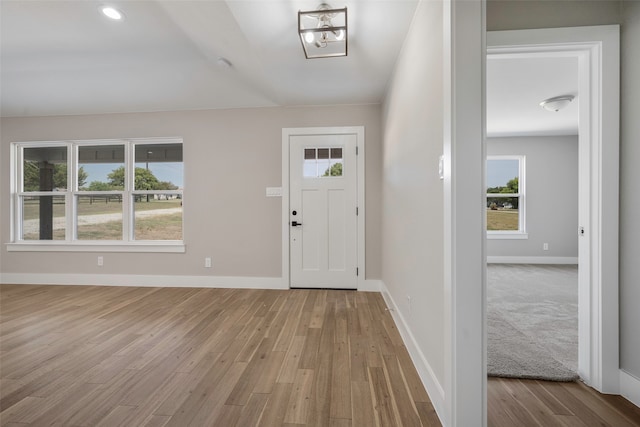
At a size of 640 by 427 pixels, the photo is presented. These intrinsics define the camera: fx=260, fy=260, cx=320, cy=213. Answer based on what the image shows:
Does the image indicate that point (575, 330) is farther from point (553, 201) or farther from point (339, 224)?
point (553, 201)

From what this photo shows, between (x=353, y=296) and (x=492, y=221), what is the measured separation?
13.1ft

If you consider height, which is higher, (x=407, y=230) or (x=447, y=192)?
(x=447, y=192)

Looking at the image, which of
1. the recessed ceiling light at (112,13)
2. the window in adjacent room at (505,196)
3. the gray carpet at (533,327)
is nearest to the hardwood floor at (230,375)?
the gray carpet at (533,327)

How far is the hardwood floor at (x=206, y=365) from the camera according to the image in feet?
4.40

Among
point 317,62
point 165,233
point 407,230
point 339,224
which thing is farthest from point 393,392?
point 165,233

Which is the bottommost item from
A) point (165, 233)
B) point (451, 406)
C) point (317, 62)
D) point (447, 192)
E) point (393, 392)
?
point (393, 392)

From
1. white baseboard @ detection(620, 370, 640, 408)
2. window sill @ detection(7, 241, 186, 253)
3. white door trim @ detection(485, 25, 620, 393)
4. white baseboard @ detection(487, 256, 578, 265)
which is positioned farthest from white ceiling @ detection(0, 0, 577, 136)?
white baseboard @ detection(487, 256, 578, 265)

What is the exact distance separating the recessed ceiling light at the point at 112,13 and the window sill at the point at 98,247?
2.49m

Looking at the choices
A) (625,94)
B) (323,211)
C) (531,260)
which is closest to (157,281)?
(323,211)

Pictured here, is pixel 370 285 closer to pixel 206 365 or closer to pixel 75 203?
pixel 206 365

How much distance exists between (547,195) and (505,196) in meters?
0.72

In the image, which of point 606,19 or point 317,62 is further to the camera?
point 317,62

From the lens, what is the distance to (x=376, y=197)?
338cm

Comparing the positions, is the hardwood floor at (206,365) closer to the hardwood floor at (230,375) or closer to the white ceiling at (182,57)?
the hardwood floor at (230,375)
